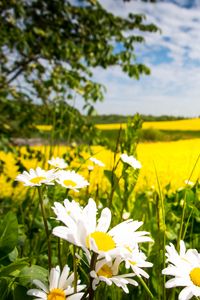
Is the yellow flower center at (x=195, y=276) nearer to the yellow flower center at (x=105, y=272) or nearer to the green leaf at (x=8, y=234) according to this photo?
the yellow flower center at (x=105, y=272)

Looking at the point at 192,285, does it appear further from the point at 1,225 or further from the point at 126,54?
the point at 126,54

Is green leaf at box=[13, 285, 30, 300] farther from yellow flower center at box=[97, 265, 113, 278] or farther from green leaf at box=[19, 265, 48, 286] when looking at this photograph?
yellow flower center at box=[97, 265, 113, 278]

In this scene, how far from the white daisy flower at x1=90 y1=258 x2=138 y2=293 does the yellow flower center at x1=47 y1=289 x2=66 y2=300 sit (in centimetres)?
6

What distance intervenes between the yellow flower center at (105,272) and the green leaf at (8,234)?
0.93 ft

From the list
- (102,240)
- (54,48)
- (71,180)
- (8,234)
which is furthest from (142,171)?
(102,240)

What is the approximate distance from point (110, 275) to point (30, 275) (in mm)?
264

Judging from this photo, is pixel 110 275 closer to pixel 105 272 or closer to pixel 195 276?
pixel 105 272

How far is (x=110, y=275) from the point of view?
0.67 meters

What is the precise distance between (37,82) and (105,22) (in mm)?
1238

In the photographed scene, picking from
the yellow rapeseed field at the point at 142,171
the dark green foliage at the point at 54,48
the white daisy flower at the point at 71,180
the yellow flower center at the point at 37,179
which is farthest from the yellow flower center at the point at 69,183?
the dark green foliage at the point at 54,48

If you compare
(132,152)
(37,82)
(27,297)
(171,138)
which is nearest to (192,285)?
(27,297)

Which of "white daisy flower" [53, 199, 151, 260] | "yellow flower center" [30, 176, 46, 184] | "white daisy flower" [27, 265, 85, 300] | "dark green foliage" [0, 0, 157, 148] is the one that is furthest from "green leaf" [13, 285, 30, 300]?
"dark green foliage" [0, 0, 157, 148]

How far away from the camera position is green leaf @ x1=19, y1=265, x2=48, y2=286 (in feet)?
2.83

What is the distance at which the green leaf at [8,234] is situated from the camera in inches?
35.2
